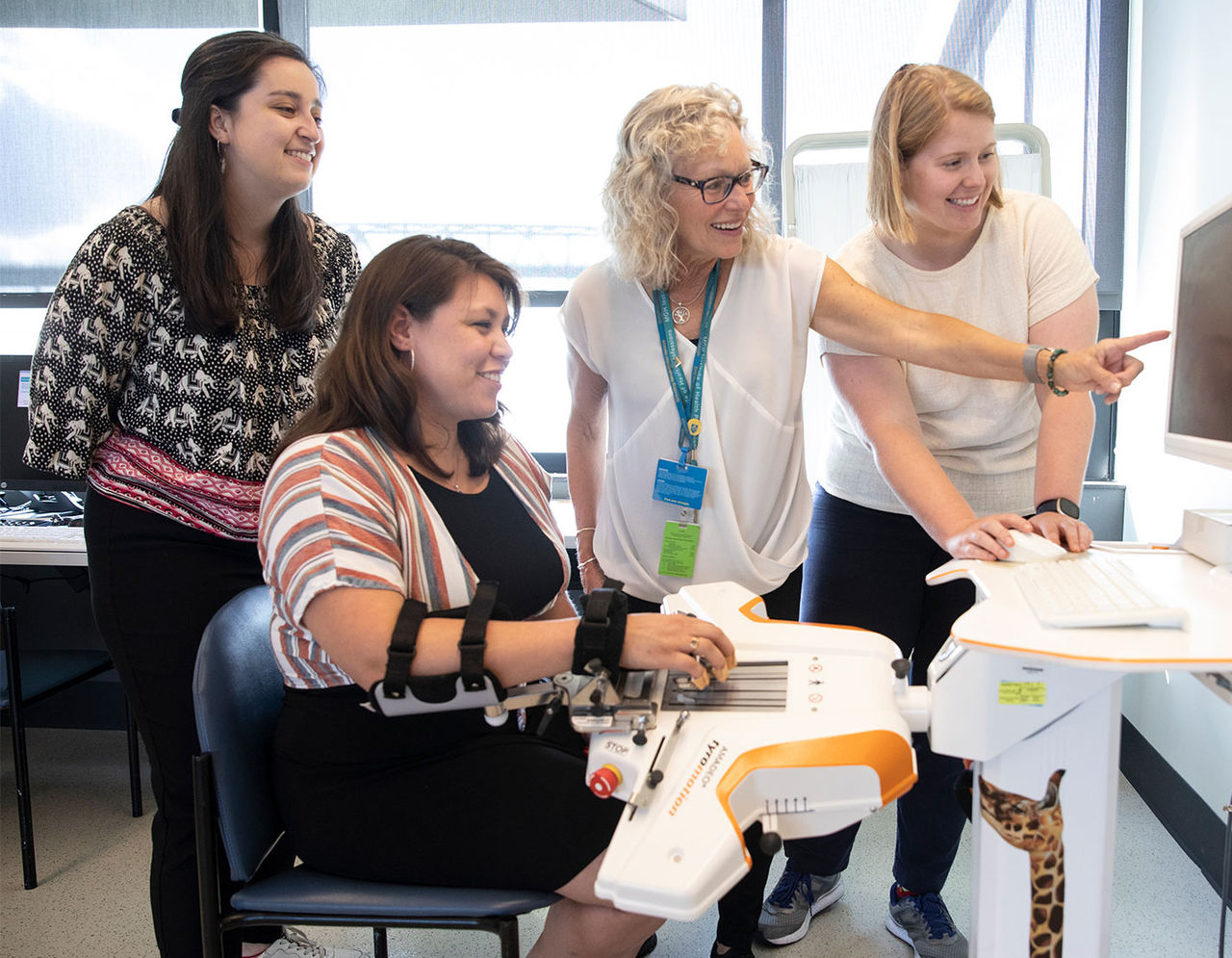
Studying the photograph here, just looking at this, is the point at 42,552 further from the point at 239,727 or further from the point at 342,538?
the point at 342,538

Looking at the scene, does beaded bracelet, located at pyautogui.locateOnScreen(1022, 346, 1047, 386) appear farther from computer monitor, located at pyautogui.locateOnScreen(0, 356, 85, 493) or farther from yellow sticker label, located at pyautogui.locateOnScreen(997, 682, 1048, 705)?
computer monitor, located at pyautogui.locateOnScreen(0, 356, 85, 493)

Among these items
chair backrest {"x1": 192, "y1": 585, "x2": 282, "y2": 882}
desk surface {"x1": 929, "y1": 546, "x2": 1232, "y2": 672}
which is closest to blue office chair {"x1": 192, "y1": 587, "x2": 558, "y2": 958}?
chair backrest {"x1": 192, "y1": 585, "x2": 282, "y2": 882}

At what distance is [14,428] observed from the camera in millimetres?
2920

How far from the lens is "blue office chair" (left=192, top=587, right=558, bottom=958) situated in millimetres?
1179

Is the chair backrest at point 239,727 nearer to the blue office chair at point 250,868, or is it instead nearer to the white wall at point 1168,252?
the blue office chair at point 250,868

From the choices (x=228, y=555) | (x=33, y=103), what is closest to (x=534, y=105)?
(x=33, y=103)

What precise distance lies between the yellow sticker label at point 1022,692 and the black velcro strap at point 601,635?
16.4 inches

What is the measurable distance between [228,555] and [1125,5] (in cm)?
300

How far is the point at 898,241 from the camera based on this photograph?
1.62 metres

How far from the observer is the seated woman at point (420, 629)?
1.10 metres

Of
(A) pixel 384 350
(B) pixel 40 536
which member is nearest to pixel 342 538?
(A) pixel 384 350

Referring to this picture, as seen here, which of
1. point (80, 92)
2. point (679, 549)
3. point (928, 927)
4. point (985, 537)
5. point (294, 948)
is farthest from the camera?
point (80, 92)

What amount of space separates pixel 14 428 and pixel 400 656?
2.48 meters

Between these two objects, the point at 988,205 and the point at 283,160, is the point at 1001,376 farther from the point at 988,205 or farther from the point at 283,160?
the point at 283,160
